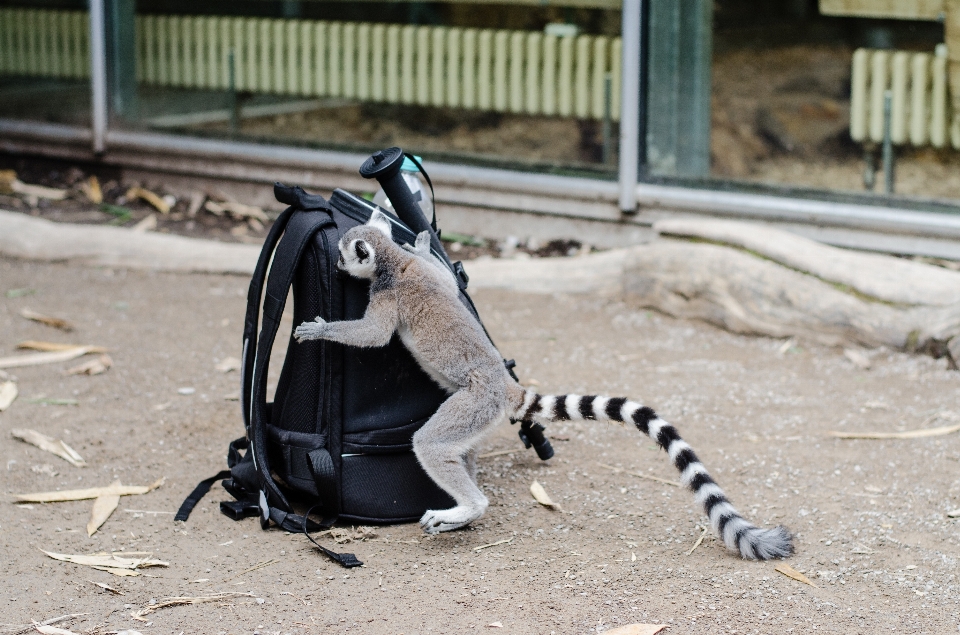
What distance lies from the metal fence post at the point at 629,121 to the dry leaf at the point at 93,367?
326 cm

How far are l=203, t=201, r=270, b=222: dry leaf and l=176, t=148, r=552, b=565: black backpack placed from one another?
448cm

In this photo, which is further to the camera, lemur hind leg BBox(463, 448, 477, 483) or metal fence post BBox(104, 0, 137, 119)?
metal fence post BBox(104, 0, 137, 119)

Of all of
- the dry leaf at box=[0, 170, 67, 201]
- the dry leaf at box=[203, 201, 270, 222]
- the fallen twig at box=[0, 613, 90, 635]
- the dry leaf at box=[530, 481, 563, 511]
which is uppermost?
the dry leaf at box=[0, 170, 67, 201]

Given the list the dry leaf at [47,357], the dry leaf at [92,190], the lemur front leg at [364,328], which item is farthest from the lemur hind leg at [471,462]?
the dry leaf at [92,190]

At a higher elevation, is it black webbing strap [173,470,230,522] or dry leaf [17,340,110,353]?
dry leaf [17,340,110,353]

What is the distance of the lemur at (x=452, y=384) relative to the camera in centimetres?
338

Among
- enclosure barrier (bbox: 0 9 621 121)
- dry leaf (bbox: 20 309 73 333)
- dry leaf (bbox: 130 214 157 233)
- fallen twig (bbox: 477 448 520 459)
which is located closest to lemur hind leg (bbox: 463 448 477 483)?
fallen twig (bbox: 477 448 520 459)

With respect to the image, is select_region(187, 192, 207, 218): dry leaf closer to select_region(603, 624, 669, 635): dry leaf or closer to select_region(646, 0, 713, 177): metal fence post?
select_region(646, 0, 713, 177): metal fence post

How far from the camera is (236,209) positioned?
8.14 meters

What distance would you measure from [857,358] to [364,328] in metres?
2.80

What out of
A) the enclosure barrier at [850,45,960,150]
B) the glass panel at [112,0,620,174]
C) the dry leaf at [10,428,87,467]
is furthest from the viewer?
the glass panel at [112,0,620,174]

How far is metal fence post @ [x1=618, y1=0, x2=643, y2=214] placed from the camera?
22.2 feet

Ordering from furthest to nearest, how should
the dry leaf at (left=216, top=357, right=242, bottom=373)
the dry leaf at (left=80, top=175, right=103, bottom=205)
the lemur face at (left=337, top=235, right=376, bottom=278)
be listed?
the dry leaf at (left=80, top=175, right=103, bottom=205)
the dry leaf at (left=216, top=357, right=242, bottom=373)
the lemur face at (left=337, top=235, right=376, bottom=278)

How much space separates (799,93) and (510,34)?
6.27 feet
